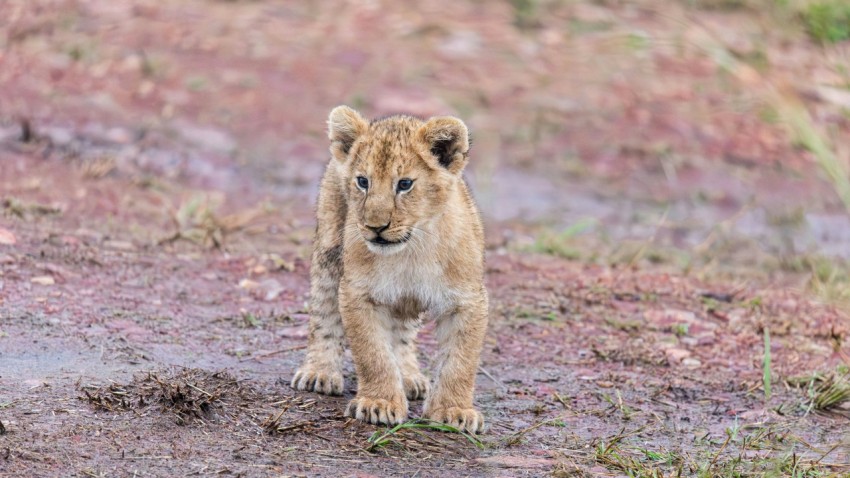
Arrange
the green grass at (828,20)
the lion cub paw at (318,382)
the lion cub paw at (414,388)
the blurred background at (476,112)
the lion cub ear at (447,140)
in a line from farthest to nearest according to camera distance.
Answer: the blurred background at (476,112), the lion cub paw at (414,388), the lion cub paw at (318,382), the lion cub ear at (447,140), the green grass at (828,20)

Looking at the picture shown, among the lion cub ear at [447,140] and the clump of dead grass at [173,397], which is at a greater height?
the lion cub ear at [447,140]

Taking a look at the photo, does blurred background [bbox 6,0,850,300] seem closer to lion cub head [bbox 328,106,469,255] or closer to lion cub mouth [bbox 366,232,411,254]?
lion cub head [bbox 328,106,469,255]

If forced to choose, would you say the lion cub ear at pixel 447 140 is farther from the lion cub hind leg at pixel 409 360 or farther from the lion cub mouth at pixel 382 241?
the lion cub hind leg at pixel 409 360

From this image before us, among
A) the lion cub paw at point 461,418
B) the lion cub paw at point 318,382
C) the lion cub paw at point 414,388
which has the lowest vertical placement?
the lion cub paw at point 414,388

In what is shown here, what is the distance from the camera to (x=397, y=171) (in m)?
5.83

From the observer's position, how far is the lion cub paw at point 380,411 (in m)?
5.80

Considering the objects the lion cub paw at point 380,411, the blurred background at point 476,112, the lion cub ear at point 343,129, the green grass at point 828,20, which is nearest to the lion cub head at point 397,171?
the lion cub ear at point 343,129

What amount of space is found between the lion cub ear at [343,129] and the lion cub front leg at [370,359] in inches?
30.4

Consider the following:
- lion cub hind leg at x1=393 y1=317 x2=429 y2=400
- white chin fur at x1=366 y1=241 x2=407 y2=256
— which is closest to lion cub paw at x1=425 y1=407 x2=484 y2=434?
lion cub hind leg at x1=393 y1=317 x2=429 y2=400

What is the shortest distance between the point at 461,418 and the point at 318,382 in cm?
94

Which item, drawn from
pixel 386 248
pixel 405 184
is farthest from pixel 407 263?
pixel 405 184

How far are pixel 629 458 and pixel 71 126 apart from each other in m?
8.54

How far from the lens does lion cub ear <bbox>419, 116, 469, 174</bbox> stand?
19.6ft

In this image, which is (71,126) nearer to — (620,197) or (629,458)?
(620,197)
